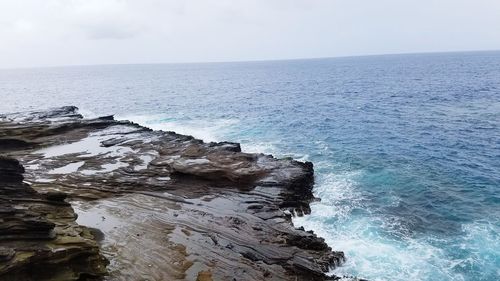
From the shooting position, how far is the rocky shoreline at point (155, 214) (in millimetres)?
20531

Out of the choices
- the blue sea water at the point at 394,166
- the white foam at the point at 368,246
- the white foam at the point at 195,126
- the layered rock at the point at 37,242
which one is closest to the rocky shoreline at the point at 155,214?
the layered rock at the point at 37,242

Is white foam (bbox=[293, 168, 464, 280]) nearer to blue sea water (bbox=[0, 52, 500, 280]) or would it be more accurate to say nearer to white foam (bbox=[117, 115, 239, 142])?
blue sea water (bbox=[0, 52, 500, 280])

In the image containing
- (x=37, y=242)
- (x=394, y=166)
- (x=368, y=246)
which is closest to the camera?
(x=37, y=242)

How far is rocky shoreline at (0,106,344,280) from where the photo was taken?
2053 centimetres

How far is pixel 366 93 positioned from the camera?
103688 mm

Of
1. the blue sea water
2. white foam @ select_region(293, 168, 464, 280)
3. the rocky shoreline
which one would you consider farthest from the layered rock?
the blue sea water

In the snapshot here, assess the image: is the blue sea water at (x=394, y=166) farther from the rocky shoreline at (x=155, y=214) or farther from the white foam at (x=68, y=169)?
the white foam at (x=68, y=169)

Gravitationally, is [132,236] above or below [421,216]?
above

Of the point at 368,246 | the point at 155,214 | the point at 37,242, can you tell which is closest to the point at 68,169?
the point at 155,214

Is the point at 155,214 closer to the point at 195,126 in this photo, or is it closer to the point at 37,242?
the point at 37,242

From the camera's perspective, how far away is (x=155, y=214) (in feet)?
99.8

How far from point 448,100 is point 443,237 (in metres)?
61.2

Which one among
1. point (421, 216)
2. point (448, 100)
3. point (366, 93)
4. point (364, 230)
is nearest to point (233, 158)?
point (364, 230)

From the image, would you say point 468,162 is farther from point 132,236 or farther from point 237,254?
point 132,236
